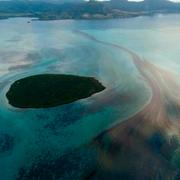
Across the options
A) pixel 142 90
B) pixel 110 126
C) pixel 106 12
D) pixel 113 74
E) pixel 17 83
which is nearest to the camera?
pixel 110 126

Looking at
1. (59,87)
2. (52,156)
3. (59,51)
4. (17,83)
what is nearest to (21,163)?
(52,156)

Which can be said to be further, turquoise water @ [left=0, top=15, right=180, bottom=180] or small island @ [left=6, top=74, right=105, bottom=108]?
small island @ [left=6, top=74, right=105, bottom=108]

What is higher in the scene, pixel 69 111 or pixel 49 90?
pixel 69 111

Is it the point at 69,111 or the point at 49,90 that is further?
the point at 49,90

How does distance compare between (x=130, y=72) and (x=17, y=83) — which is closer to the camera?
(x=17, y=83)

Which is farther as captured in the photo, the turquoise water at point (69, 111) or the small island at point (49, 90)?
the small island at point (49, 90)

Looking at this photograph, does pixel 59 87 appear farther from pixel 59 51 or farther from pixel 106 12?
pixel 106 12

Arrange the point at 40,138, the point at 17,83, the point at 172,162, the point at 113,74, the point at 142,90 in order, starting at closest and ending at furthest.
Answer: the point at 172,162
the point at 40,138
the point at 142,90
the point at 17,83
the point at 113,74

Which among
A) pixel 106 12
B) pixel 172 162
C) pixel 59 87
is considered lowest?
pixel 106 12
